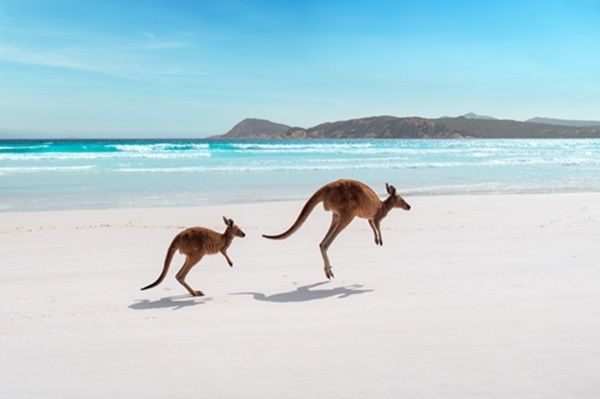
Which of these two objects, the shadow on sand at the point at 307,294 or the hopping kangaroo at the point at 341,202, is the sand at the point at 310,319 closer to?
the shadow on sand at the point at 307,294

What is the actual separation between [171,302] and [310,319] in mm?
1323

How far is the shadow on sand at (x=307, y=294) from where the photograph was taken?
4824 millimetres

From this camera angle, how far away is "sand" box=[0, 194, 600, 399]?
3027 mm

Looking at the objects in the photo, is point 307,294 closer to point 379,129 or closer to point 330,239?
point 330,239

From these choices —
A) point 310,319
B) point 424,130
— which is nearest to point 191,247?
point 310,319

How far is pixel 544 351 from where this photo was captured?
11.0 feet

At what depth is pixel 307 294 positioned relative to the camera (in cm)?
501

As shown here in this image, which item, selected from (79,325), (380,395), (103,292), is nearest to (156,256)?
(103,292)

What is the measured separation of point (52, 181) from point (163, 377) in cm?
1927

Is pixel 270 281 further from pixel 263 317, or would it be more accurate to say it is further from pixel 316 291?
pixel 263 317

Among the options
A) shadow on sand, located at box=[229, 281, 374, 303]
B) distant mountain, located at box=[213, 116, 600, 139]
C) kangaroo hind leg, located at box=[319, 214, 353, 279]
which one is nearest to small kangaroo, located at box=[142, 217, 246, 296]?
shadow on sand, located at box=[229, 281, 374, 303]

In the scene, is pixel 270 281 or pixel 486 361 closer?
pixel 486 361

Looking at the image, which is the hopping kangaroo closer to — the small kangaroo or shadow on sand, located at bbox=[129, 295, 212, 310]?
the small kangaroo

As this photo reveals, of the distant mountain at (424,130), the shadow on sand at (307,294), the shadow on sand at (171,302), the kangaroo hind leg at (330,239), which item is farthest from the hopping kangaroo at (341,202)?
the distant mountain at (424,130)
